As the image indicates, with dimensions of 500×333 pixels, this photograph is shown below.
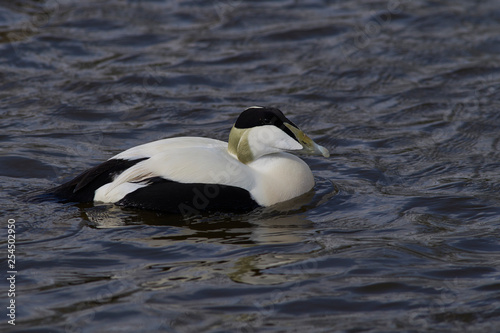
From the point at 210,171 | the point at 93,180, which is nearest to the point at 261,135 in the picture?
the point at 210,171

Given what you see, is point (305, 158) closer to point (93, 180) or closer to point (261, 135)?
point (261, 135)

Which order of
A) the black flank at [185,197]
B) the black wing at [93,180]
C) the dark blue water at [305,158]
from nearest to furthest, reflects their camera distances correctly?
the dark blue water at [305,158] → the black flank at [185,197] → the black wing at [93,180]

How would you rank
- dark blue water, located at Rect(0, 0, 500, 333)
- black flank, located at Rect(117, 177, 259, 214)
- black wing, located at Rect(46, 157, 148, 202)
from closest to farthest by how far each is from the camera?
dark blue water, located at Rect(0, 0, 500, 333), black flank, located at Rect(117, 177, 259, 214), black wing, located at Rect(46, 157, 148, 202)

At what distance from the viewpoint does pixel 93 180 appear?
6.13 m

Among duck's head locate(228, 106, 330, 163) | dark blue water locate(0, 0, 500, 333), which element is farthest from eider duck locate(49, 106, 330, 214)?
dark blue water locate(0, 0, 500, 333)

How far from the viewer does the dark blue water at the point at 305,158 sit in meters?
4.71

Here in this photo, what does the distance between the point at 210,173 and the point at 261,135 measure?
52 centimetres

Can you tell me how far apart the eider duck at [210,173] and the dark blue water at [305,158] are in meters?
0.12

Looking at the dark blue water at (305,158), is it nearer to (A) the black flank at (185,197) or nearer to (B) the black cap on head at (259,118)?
(A) the black flank at (185,197)

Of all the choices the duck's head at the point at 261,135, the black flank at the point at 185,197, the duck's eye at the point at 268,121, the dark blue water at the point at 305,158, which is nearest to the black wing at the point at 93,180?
the dark blue water at the point at 305,158

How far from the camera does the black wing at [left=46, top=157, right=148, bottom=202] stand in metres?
6.07

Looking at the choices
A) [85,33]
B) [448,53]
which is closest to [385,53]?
[448,53]

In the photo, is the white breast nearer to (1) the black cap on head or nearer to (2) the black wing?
(2) the black wing

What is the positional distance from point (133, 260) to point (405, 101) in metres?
4.53
